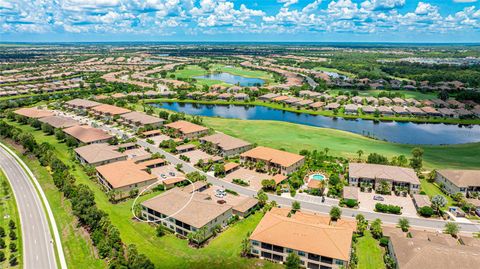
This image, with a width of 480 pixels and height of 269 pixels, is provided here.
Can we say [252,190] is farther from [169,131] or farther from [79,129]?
[79,129]

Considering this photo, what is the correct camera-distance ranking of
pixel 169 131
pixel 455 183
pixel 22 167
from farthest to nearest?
pixel 169 131, pixel 22 167, pixel 455 183

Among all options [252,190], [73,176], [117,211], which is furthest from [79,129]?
[252,190]

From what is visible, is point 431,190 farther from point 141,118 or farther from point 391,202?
point 141,118

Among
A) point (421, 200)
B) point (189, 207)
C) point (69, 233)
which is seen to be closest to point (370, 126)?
point (421, 200)

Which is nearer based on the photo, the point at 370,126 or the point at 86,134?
the point at 86,134

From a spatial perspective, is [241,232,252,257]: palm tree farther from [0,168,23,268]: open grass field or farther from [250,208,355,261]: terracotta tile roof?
[0,168,23,268]: open grass field

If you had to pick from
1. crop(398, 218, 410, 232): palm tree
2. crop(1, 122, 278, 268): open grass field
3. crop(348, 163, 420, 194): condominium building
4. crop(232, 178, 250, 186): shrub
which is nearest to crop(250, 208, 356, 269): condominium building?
crop(1, 122, 278, 268): open grass field
